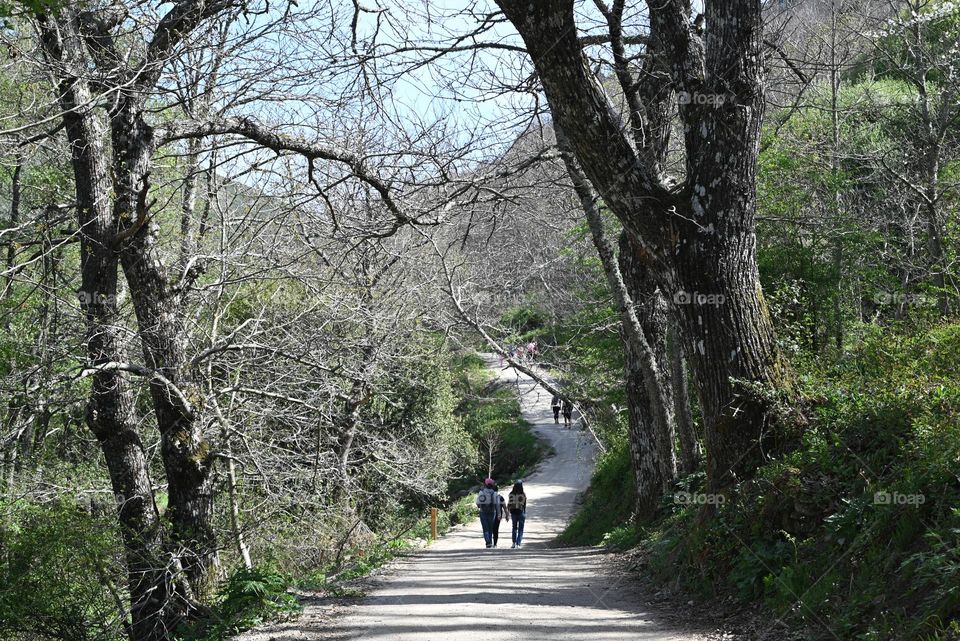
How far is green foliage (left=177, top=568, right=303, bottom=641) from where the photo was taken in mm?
7094

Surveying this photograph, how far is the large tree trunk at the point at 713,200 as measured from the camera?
272 inches

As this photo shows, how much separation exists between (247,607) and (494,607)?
2.31m

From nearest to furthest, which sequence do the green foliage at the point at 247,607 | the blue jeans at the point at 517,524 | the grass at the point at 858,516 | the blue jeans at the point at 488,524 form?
the grass at the point at 858,516 → the green foliage at the point at 247,607 → the blue jeans at the point at 488,524 → the blue jeans at the point at 517,524

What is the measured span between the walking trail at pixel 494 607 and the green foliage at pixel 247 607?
0.80ft

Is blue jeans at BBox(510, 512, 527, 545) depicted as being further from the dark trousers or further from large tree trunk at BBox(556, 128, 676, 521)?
large tree trunk at BBox(556, 128, 676, 521)

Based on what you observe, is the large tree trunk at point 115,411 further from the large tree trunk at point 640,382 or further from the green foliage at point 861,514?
the large tree trunk at point 640,382

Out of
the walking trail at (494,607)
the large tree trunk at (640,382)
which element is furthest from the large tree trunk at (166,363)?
Result: the large tree trunk at (640,382)

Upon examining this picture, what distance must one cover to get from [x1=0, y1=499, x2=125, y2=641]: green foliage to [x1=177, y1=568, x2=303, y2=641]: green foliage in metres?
2.54

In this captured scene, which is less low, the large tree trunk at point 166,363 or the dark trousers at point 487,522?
the large tree trunk at point 166,363

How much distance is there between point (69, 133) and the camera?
9.15 meters

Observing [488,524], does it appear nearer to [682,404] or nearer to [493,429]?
[682,404]

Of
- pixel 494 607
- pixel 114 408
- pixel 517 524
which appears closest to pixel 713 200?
pixel 494 607

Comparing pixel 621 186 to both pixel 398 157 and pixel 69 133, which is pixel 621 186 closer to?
pixel 398 157

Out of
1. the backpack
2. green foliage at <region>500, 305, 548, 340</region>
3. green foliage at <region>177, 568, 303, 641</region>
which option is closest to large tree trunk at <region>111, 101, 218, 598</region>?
green foliage at <region>177, 568, 303, 641</region>
